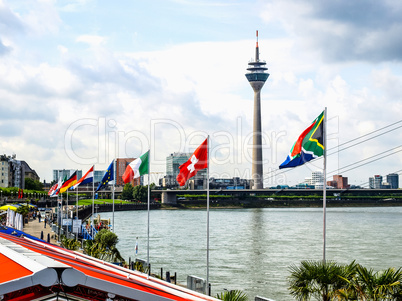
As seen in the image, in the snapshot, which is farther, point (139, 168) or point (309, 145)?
point (139, 168)

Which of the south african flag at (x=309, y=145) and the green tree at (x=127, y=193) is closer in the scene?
the south african flag at (x=309, y=145)

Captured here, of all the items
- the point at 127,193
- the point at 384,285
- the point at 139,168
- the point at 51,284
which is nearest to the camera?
the point at 51,284

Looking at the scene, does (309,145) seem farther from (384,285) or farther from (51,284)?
(51,284)

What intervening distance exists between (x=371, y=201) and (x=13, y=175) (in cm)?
9880

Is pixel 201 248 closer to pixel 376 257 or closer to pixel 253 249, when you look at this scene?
pixel 253 249

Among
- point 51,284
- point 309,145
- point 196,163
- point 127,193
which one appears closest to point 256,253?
point 196,163

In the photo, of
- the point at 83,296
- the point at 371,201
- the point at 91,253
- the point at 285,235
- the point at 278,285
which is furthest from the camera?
the point at 371,201

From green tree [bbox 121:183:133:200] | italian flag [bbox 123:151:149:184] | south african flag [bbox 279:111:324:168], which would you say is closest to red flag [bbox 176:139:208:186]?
south african flag [bbox 279:111:324:168]

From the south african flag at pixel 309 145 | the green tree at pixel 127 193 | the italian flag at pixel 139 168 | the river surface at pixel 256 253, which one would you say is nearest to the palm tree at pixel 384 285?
the south african flag at pixel 309 145

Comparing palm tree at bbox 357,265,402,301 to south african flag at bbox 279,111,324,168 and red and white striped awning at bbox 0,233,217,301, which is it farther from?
red and white striped awning at bbox 0,233,217,301

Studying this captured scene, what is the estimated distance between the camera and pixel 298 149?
17047 mm

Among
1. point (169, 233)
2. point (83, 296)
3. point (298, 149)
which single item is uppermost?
point (298, 149)

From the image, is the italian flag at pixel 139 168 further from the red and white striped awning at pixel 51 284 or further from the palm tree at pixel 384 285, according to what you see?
the red and white striped awning at pixel 51 284

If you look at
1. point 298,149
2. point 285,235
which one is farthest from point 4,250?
point 285,235
